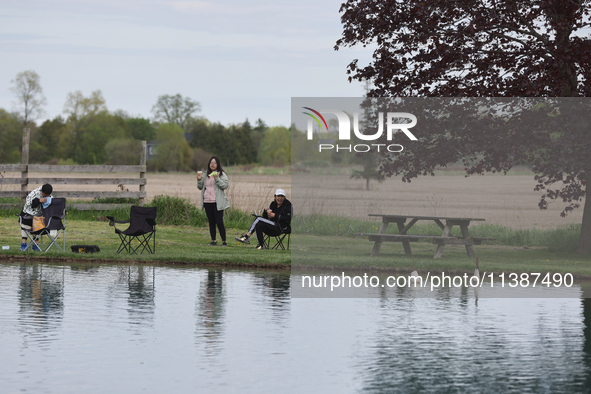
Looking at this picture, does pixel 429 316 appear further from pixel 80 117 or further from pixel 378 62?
pixel 80 117

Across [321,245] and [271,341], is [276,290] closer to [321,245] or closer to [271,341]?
[271,341]

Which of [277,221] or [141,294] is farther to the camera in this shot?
[277,221]

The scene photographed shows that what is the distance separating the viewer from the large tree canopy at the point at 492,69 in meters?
17.2

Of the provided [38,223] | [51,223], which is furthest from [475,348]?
[38,223]

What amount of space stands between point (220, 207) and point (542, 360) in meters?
11.1

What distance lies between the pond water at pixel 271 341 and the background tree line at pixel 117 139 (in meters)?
85.2

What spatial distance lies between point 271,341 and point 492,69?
37.7 ft

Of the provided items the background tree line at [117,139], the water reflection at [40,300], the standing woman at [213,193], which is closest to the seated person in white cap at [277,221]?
the standing woman at [213,193]

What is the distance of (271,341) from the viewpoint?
813 cm

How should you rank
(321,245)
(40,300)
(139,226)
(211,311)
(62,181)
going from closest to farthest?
(211,311) → (40,300) → (139,226) → (321,245) → (62,181)

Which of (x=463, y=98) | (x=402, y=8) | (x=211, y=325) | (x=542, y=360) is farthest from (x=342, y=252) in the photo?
(x=542, y=360)

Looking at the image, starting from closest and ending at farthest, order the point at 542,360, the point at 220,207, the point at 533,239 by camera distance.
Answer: the point at 542,360 → the point at 220,207 → the point at 533,239

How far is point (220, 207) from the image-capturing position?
1786cm

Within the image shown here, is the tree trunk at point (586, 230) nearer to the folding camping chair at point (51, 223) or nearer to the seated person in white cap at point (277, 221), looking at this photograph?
the seated person in white cap at point (277, 221)
